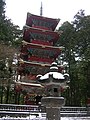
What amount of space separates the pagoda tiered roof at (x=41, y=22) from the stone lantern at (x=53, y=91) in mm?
19006

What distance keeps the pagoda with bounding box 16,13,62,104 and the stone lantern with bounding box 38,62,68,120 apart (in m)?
15.3

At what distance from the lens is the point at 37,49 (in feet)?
86.7

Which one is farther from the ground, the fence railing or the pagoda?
the pagoda

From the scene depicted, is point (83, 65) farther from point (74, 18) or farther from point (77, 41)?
point (74, 18)

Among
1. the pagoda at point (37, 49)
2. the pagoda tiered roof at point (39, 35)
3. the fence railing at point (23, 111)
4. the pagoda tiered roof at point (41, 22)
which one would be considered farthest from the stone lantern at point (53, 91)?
the pagoda tiered roof at point (41, 22)

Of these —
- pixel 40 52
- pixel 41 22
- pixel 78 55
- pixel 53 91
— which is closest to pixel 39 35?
pixel 41 22

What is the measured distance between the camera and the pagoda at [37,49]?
82.3 ft

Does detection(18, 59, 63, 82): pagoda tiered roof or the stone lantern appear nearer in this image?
the stone lantern

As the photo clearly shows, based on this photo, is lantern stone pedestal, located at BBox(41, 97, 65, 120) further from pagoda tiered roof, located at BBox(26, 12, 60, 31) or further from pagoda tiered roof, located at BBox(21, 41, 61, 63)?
pagoda tiered roof, located at BBox(26, 12, 60, 31)

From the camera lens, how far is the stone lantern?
7641mm

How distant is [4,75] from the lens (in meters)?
25.8

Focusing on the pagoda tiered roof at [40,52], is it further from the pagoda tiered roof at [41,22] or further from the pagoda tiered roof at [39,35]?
the pagoda tiered roof at [41,22]

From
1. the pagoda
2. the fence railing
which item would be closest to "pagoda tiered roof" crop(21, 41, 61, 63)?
the pagoda

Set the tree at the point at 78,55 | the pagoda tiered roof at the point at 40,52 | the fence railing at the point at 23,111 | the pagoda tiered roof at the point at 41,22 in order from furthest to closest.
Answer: the tree at the point at 78,55 → the pagoda tiered roof at the point at 41,22 → the pagoda tiered roof at the point at 40,52 → the fence railing at the point at 23,111
